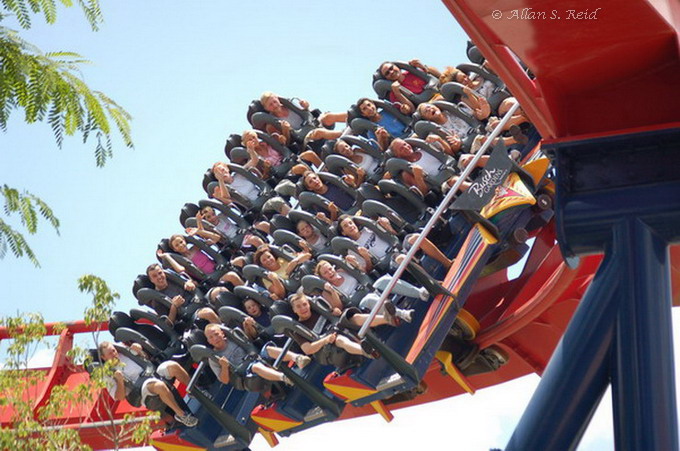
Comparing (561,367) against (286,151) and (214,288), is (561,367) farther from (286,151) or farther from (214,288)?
(286,151)

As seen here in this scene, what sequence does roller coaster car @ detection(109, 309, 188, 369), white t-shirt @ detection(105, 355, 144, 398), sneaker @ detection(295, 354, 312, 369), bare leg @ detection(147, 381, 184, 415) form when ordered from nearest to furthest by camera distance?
sneaker @ detection(295, 354, 312, 369) → bare leg @ detection(147, 381, 184, 415) → white t-shirt @ detection(105, 355, 144, 398) → roller coaster car @ detection(109, 309, 188, 369)

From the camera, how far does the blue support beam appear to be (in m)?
3.79

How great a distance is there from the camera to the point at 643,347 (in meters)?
3.81

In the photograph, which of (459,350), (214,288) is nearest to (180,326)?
(214,288)

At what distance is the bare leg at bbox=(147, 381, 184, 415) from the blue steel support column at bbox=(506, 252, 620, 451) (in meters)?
5.98

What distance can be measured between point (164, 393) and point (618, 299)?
20.4 feet

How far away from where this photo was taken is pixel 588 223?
13.3ft

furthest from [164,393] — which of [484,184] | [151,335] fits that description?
[484,184]

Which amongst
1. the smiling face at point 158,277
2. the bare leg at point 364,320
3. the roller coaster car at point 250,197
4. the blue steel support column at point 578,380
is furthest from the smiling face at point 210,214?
the blue steel support column at point 578,380

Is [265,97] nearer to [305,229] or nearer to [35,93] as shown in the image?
[305,229]

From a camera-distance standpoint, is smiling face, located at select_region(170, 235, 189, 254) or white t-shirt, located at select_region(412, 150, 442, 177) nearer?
white t-shirt, located at select_region(412, 150, 442, 177)

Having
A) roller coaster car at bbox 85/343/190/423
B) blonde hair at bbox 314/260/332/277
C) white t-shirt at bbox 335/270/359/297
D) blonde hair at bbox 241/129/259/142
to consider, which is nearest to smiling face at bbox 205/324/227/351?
roller coaster car at bbox 85/343/190/423

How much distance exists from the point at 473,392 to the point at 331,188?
1.96 m

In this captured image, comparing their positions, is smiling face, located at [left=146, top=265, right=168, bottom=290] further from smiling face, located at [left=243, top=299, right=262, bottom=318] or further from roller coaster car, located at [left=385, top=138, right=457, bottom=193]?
roller coaster car, located at [left=385, top=138, right=457, bottom=193]
